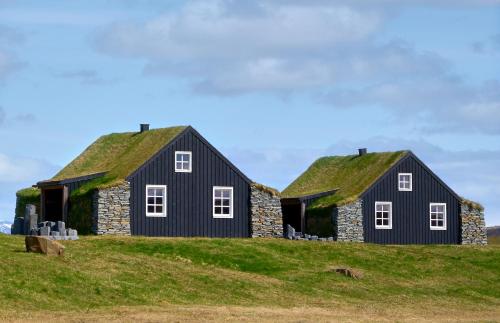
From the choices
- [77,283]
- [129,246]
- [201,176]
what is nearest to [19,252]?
[77,283]

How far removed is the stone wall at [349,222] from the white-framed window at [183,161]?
1048cm

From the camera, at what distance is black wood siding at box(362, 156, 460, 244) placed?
69.2 meters

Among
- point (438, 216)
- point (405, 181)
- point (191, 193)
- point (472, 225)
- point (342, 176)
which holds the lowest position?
point (472, 225)

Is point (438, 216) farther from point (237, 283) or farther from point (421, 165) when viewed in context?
point (237, 283)

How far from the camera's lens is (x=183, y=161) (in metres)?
62.4

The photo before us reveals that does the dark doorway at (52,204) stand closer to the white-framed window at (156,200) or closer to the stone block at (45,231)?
the white-framed window at (156,200)

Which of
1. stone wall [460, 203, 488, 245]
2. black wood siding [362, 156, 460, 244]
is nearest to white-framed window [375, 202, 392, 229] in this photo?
black wood siding [362, 156, 460, 244]

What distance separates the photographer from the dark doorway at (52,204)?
214 ft

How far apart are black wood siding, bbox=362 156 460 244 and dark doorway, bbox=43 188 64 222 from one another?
60.1ft

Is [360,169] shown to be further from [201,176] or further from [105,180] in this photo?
[105,180]

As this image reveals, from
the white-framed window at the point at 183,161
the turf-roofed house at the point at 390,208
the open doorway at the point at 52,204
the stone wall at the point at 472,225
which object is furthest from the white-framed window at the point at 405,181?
the open doorway at the point at 52,204

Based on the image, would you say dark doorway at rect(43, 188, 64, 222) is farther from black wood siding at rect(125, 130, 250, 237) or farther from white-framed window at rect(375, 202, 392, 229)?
white-framed window at rect(375, 202, 392, 229)

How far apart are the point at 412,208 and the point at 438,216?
2.08 metres

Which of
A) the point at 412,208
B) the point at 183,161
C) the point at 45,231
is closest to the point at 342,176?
the point at 412,208
